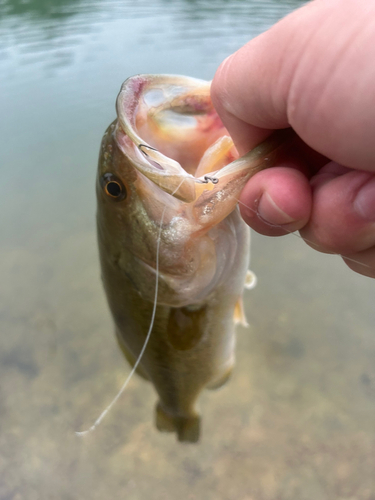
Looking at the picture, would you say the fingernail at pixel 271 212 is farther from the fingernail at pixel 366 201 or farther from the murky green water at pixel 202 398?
the murky green water at pixel 202 398

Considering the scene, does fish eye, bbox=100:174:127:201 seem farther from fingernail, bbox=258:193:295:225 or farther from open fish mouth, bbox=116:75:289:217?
fingernail, bbox=258:193:295:225

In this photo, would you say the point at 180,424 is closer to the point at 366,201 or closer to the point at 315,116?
the point at 366,201

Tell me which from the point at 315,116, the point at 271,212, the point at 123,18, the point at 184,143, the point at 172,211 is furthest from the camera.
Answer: the point at 123,18

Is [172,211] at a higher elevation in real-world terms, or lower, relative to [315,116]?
lower

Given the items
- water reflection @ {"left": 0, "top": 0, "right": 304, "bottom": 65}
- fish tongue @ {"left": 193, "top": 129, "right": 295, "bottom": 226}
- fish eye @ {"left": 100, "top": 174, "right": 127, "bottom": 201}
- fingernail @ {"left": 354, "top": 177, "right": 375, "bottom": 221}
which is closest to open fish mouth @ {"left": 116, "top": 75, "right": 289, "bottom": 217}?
fish tongue @ {"left": 193, "top": 129, "right": 295, "bottom": 226}

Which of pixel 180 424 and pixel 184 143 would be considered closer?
pixel 184 143

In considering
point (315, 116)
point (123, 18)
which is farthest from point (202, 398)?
point (123, 18)

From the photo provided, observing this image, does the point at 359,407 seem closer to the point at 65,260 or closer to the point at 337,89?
the point at 337,89
